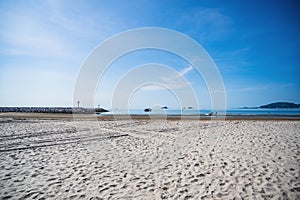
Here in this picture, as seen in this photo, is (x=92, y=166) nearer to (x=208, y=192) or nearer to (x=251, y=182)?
(x=208, y=192)

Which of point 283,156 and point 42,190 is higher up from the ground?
point 283,156

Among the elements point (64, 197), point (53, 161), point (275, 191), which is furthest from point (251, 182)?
point (53, 161)

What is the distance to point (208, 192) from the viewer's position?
4.05m

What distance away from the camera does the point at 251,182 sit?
175 inches

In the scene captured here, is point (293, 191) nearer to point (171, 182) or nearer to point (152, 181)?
point (171, 182)

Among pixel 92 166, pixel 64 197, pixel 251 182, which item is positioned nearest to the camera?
pixel 64 197

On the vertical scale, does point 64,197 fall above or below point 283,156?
below

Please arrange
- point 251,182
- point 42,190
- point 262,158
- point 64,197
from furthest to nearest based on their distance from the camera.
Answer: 1. point 262,158
2. point 251,182
3. point 42,190
4. point 64,197

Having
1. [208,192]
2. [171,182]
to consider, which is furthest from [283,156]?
[171,182]

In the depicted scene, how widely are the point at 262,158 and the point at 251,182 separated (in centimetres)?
219

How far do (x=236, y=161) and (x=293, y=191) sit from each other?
1.95 meters

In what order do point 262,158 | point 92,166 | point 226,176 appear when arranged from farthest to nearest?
point 262,158 < point 92,166 < point 226,176

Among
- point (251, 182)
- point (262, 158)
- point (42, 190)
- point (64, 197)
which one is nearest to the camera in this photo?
point (64, 197)

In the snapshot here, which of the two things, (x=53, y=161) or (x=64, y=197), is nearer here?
(x=64, y=197)
